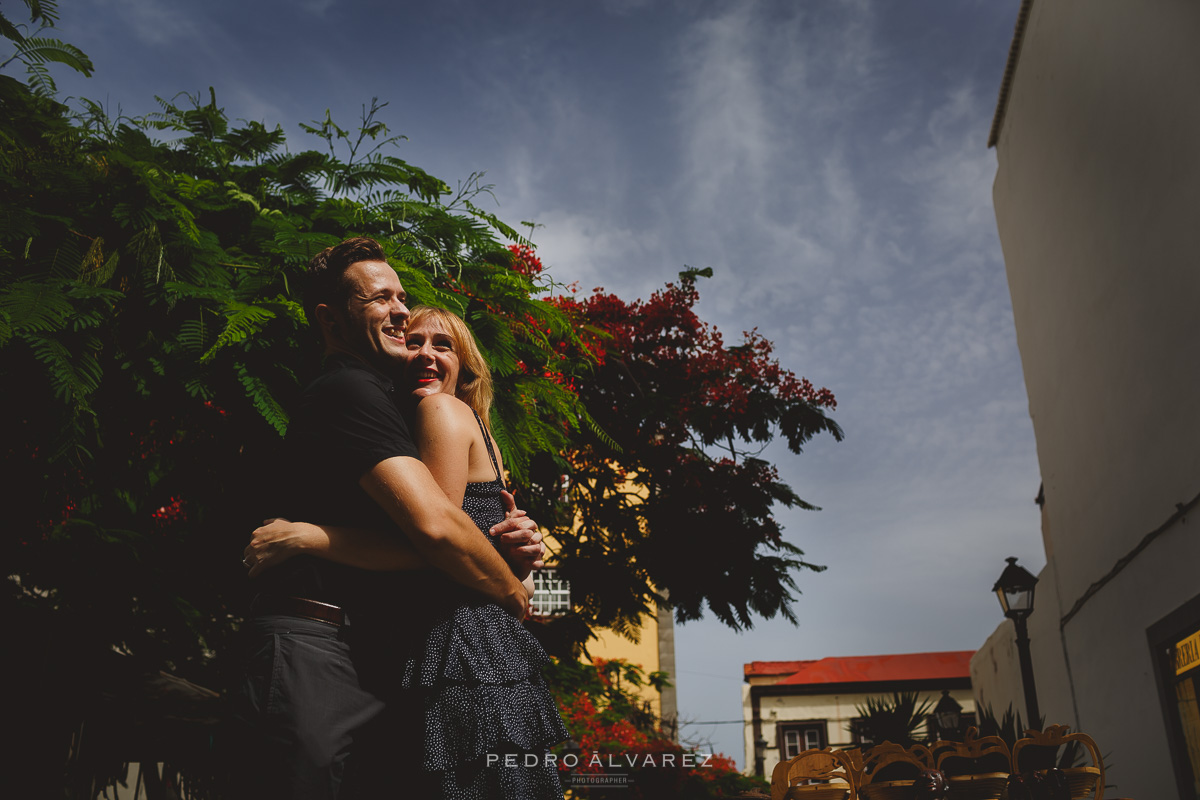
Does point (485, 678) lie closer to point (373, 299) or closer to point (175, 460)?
point (373, 299)

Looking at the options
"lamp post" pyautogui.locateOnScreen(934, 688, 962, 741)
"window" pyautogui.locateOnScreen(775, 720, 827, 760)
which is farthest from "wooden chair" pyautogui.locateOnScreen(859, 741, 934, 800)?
"window" pyautogui.locateOnScreen(775, 720, 827, 760)

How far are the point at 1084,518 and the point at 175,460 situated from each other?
877 cm

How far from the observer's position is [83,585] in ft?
20.0

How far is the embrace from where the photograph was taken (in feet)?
5.70

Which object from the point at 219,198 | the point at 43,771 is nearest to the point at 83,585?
the point at 43,771

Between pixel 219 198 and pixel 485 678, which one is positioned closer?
pixel 485 678

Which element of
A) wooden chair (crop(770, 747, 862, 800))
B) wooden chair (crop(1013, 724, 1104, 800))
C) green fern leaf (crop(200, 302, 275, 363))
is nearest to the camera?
green fern leaf (crop(200, 302, 275, 363))

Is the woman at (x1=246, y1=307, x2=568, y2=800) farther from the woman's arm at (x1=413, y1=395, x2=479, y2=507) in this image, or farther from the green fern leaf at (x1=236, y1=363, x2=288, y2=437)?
the green fern leaf at (x1=236, y1=363, x2=288, y2=437)

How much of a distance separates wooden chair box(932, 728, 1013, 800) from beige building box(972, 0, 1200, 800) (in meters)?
2.28

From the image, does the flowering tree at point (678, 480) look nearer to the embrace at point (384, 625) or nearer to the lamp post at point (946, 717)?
the lamp post at point (946, 717)

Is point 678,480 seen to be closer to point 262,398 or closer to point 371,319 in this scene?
point 262,398

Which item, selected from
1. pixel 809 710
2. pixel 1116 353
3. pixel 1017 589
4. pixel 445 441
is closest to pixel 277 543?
pixel 445 441

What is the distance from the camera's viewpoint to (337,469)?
1908 mm

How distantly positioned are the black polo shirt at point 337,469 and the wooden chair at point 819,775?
3805mm
